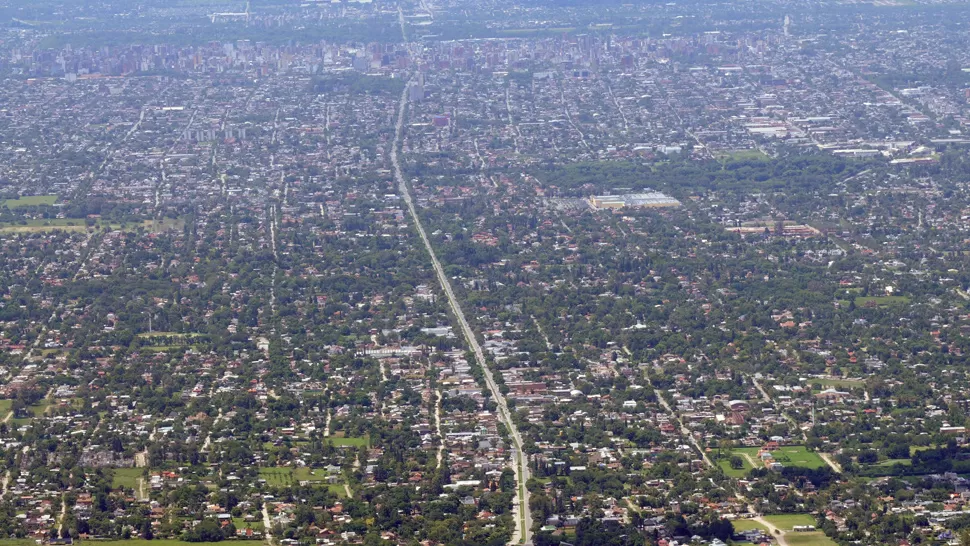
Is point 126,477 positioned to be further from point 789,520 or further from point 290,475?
point 789,520

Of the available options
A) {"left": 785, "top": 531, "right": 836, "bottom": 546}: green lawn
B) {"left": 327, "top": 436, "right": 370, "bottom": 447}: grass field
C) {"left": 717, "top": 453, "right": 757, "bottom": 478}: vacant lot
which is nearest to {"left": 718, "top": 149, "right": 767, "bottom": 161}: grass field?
{"left": 717, "top": 453, "right": 757, "bottom": 478}: vacant lot

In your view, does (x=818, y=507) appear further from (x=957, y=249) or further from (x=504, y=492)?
(x=957, y=249)

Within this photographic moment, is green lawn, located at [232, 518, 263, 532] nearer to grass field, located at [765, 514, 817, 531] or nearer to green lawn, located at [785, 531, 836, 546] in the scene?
grass field, located at [765, 514, 817, 531]

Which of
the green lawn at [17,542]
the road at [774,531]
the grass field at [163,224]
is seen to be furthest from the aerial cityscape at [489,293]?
the green lawn at [17,542]

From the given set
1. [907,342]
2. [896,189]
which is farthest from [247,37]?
[907,342]

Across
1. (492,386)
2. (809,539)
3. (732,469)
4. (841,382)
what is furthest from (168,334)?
(809,539)
